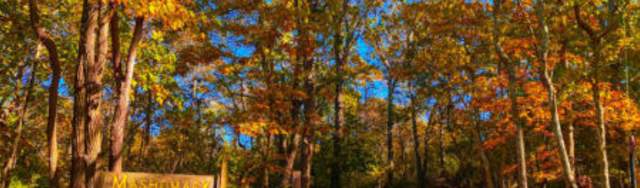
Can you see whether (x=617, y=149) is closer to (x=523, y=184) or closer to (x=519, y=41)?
(x=519, y=41)

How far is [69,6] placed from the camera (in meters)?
10.4

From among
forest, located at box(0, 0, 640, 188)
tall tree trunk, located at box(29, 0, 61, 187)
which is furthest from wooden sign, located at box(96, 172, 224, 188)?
tall tree trunk, located at box(29, 0, 61, 187)

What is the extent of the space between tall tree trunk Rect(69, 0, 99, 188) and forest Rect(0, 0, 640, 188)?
0.02 m

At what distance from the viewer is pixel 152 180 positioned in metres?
3.61

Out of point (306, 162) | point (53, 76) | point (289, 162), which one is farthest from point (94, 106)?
point (306, 162)

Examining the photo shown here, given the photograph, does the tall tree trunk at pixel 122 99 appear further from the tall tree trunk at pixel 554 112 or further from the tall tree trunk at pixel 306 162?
the tall tree trunk at pixel 554 112

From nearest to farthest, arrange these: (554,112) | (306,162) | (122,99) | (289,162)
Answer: (122,99) → (554,112) → (289,162) → (306,162)

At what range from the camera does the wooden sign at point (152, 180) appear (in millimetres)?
3498

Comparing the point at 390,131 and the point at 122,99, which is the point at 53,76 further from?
the point at 390,131

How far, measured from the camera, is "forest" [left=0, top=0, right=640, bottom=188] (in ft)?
22.3

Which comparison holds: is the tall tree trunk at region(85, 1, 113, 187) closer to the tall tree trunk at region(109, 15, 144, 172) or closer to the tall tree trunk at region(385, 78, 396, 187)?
the tall tree trunk at region(109, 15, 144, 172)

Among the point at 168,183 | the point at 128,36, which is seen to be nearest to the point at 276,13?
the point at 128,36

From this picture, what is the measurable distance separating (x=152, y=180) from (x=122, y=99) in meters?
3.36

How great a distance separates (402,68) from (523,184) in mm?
9906
